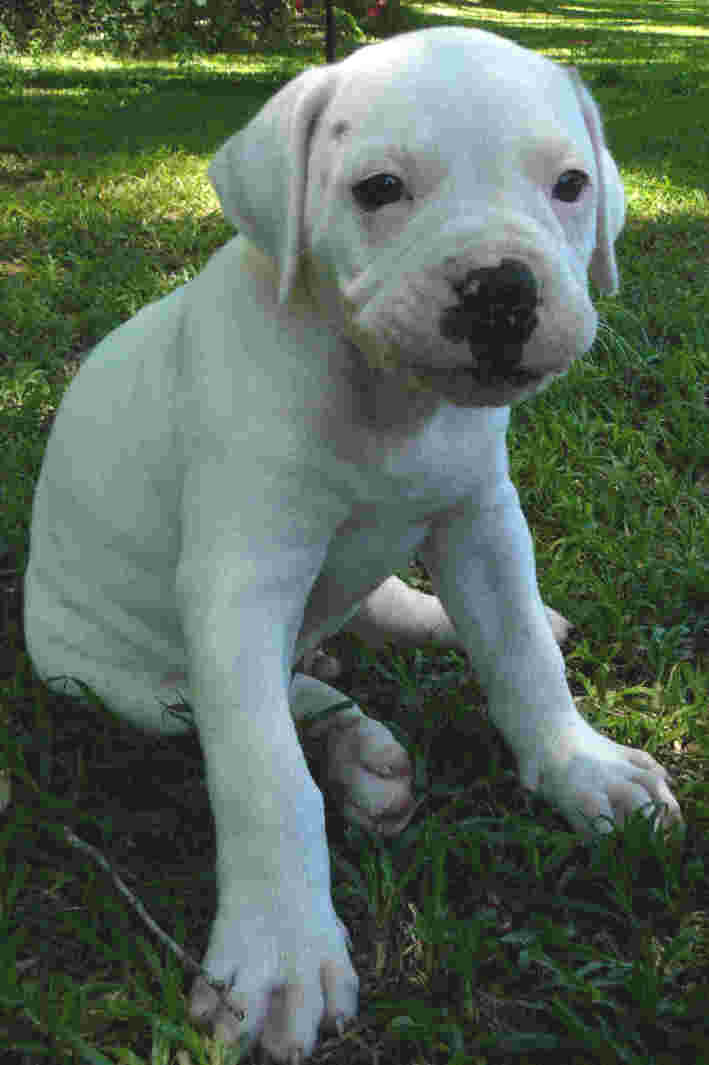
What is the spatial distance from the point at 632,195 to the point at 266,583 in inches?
224

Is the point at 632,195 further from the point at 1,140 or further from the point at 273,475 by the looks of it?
the point at 273,475

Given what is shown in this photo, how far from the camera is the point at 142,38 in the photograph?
46.2 feet

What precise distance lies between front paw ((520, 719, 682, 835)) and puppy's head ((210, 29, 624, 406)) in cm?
82

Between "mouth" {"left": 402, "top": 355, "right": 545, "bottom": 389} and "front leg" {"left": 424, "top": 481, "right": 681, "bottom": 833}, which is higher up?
"mouth" {"left": 402, "top": 355, "right": 545, "bottom": 389}

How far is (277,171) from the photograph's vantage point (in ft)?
6.50

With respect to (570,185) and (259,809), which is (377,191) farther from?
(259,809)

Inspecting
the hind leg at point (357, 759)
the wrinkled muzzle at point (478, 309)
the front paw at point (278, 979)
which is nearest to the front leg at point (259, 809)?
the front paw at point (278, 979)

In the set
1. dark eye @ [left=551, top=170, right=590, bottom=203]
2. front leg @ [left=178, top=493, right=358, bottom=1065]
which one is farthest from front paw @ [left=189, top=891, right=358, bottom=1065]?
dark eye @ [left=551, top=170, right=590, bottom=203]

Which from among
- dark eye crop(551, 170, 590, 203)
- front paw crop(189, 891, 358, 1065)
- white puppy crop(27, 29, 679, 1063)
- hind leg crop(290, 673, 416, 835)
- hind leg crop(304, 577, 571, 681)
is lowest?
hind leg crop(304, 577, 571, 681)

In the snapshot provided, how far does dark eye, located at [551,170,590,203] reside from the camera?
1913mm

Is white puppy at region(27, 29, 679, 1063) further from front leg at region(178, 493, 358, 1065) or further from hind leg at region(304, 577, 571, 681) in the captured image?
hind leg at region(304, 577, 571, 681)

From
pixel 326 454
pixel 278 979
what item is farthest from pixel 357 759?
pixel 326 454

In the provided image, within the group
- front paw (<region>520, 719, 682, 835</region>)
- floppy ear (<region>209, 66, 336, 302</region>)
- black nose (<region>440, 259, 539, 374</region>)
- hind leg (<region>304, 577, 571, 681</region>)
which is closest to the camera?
black nose (<region>440, 259, 539, 374</region>)

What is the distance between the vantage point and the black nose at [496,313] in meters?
1.71
